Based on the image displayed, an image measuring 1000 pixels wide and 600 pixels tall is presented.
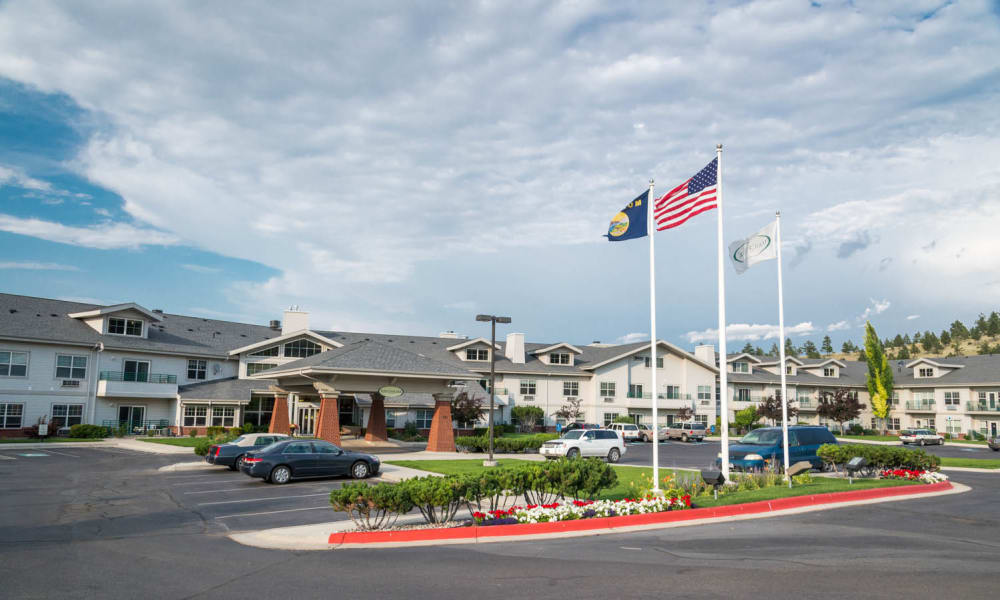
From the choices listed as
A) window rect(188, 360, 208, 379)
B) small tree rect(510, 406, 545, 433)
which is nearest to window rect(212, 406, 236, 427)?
window rect(188, 360, 208, 379)

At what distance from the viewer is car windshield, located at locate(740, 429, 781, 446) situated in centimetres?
2351

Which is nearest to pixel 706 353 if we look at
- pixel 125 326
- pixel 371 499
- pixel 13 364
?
pixel 125 326

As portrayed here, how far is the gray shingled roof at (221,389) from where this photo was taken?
46109 millimetres

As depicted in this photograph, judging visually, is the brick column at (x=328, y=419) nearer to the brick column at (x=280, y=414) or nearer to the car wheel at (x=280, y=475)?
the brick column at (x=280, y=414)

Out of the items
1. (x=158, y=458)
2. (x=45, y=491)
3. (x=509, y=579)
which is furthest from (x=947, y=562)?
(x=158, y=458)

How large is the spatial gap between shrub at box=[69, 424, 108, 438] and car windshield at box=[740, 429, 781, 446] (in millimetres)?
37286

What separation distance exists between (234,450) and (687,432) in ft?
126

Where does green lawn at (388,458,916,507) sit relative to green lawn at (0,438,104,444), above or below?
above

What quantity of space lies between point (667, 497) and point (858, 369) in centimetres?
7538

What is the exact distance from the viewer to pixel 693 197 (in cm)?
1720

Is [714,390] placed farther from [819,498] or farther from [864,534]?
[864,534]

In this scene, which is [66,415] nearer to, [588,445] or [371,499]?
[588,445]

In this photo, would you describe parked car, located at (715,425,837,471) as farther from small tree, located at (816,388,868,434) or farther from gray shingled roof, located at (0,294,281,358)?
small tree, located at (816,388,868,434)

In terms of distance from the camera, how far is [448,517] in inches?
518
